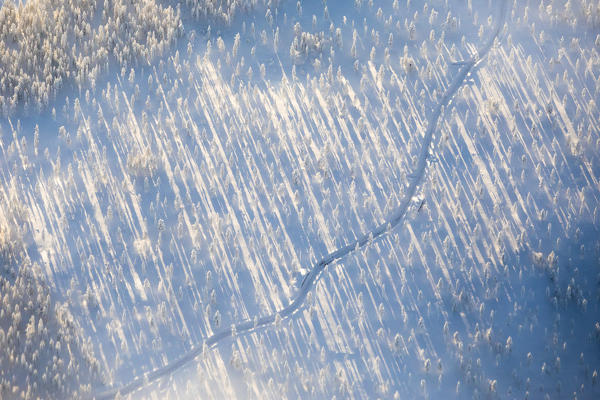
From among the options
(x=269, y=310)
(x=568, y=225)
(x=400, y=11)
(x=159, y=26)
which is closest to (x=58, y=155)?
(x=159, y=26)

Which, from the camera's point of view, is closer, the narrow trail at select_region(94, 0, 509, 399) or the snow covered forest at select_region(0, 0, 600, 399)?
the narrow trail at select_region(94, 0, 509, 399)

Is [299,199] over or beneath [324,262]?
over

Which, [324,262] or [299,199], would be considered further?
[299,199]

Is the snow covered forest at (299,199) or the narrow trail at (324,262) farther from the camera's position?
the snow covered forest at (299,199)

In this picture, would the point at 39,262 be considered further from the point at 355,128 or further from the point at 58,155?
the point at 355,128
